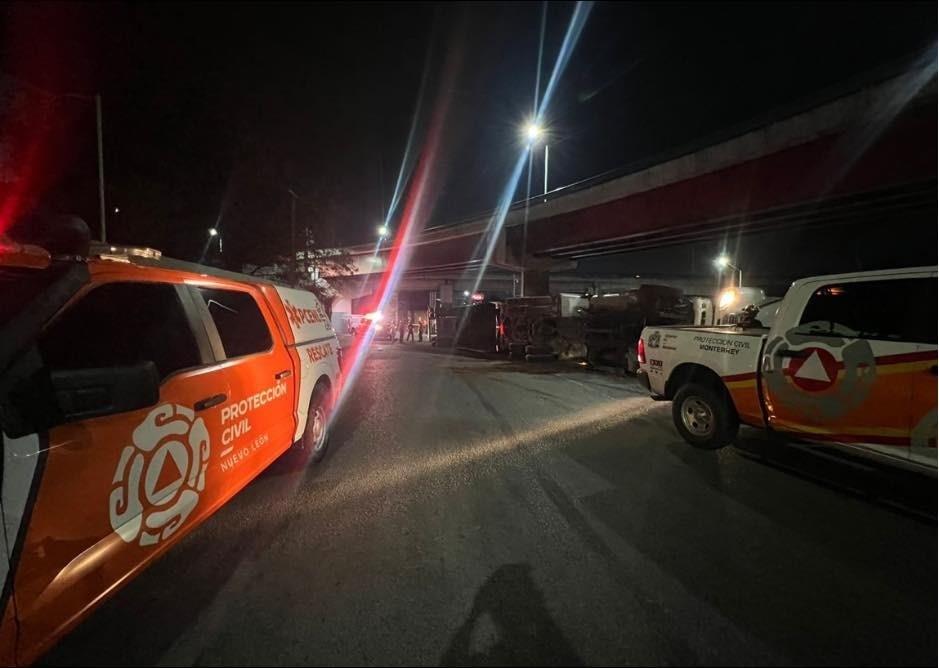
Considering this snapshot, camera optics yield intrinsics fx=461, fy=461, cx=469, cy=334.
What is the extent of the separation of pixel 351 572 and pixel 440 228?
28.1 metres

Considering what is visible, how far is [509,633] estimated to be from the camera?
2.34 m

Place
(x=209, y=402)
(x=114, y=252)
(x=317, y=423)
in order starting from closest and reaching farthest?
(x=114, y=252) < (x=209, y=402) < (x=317, y=423)

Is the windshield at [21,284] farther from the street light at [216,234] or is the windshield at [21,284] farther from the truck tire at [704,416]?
the street light at [216,234]

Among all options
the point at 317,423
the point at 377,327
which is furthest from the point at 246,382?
the point at 377,327

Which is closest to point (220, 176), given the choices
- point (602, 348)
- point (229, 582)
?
point (602, 348)

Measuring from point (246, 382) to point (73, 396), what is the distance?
4.76ft

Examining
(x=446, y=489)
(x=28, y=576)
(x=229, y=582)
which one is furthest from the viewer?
(x=446, y=489)

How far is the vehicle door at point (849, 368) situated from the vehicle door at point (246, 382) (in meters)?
4.51

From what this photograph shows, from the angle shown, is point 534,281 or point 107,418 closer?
point 107,418

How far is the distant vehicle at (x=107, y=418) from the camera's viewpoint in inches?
69.6

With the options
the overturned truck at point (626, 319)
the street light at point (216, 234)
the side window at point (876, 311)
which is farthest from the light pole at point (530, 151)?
the side window at point (876, 311)

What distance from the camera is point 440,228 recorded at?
2964 centimetres

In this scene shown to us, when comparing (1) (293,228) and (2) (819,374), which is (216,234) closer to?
(1) (293,228)

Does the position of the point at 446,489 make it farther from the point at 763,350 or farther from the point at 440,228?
the point at 440,228
